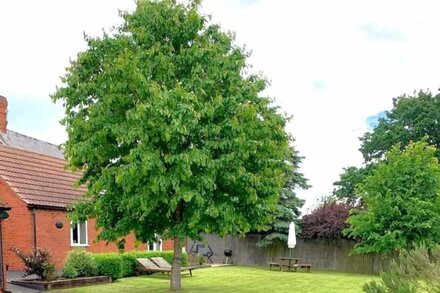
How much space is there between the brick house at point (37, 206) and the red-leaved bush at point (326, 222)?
1127 centimetres

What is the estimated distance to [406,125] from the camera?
34375mm

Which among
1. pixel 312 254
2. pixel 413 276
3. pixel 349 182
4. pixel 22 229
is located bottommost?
pixel 312 254

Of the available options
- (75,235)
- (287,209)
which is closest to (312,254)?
(287,209)

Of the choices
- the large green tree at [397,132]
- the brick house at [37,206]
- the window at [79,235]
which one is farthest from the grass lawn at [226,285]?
the large green tree at [397,132]

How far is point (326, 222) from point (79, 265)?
1500 centimetres

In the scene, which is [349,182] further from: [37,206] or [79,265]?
[79,265]

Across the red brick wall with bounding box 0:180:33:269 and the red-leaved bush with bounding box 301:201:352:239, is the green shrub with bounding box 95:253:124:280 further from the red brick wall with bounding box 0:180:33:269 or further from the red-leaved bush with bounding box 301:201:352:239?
the red-leaved bush with bounding box 301:201:352:239

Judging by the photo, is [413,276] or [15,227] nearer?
[413,276]

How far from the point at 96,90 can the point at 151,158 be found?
9.92 feet

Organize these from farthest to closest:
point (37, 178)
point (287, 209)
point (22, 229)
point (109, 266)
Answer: point (287, 209) < point (37, 178) < point (22, 229) < point (109, 266)

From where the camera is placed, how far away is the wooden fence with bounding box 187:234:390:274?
27.2 m

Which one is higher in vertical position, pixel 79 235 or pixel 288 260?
pixel 79 235

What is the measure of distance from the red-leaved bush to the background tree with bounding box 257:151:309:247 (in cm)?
66

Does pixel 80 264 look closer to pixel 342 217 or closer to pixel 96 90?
pixel 96 90
